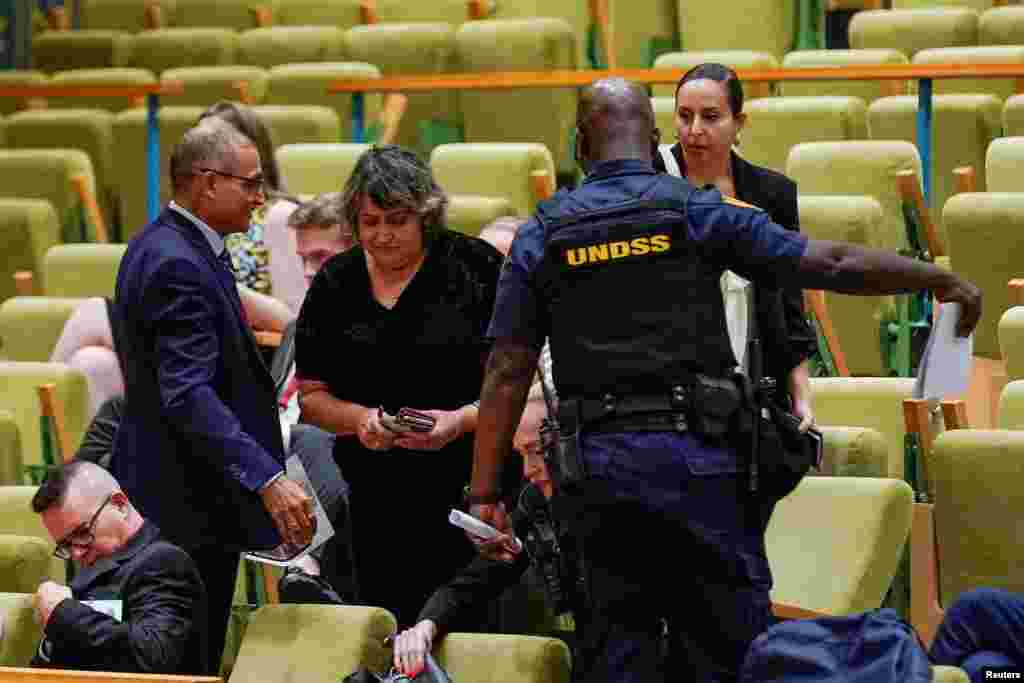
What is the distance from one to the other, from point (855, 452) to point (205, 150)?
40.7 inches

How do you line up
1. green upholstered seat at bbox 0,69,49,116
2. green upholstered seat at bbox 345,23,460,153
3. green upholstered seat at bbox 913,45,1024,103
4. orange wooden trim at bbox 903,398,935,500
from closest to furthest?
orange wooden trim at bbox 903,398,935,500, green upholstered seat at bbox 913,45,1024,103, green upholstered seat at bbox 345,23,460,153, green upholstered seat at bbox 0,69,49,116

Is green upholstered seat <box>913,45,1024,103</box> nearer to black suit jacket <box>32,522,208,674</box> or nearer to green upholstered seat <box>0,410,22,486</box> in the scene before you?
green upholstered seat <box>0,410,22,486</box>

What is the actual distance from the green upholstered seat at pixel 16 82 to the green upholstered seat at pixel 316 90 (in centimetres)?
66

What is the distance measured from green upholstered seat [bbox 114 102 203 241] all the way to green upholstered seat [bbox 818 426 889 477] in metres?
2.71

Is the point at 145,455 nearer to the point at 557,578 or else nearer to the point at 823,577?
the point at 557,578

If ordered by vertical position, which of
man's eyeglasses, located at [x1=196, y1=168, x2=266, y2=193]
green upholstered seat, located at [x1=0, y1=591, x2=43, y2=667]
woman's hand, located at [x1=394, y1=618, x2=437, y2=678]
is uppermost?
man's eyeglasses, located at [x1=196, y1=168, x2=266, y2=193]

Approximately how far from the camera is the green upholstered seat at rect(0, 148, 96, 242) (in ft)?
16.9

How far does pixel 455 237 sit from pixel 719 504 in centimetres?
77

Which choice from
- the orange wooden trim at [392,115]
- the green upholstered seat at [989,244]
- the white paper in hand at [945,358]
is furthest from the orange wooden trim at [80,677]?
the orange wooden trim at [392,115]

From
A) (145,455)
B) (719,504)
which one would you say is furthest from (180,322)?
(719,504)

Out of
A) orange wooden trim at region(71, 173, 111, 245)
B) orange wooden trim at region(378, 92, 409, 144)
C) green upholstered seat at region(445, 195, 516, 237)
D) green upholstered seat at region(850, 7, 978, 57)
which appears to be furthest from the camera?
orange wooden trim at region(378, 92, 409, 144)

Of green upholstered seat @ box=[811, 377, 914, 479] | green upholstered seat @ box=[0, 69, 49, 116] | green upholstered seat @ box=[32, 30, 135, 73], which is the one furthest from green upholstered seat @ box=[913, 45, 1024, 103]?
green upholstered seat @ box=[32, 30, 135, 73]

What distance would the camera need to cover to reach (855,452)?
2.97 meters

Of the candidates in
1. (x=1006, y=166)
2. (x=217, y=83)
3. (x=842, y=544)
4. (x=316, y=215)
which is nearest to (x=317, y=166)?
(x=316, y=215)
